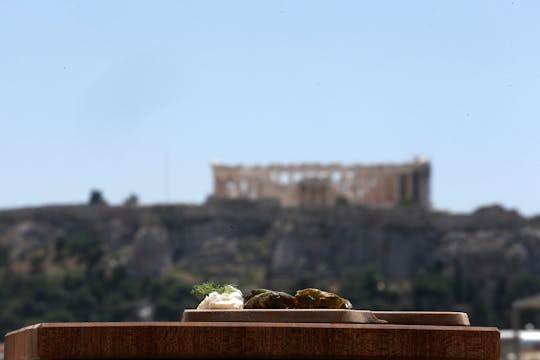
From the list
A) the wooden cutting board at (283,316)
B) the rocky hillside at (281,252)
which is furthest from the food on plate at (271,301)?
the rocky hillside at (281,252)

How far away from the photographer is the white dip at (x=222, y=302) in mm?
15477

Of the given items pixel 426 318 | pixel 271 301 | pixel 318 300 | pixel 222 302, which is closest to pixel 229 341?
pixel 222 302

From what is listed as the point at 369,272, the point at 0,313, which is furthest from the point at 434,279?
the point at 0,313

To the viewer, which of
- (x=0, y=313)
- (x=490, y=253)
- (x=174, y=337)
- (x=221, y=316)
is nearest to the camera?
(x=174, y=337)

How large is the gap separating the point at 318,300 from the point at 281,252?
16663 cm

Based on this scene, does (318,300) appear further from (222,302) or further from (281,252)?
(281,252)

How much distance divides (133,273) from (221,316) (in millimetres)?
168924

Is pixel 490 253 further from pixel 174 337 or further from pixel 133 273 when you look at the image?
pixel 174 337

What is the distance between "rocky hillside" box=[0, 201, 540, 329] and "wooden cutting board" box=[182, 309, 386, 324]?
509 feet

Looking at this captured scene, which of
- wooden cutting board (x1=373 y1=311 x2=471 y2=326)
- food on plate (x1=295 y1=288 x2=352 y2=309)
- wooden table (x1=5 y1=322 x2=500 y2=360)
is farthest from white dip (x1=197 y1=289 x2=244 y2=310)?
wooden cutting board (x1=373 y1=311 x2=471 y2=326)

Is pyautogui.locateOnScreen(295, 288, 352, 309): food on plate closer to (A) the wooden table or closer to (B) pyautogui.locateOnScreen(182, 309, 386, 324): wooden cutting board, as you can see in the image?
(B) pyautogui.locateOnScreen(182, 309, 386, 324): wooden cutting board

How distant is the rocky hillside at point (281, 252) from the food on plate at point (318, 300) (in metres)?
155

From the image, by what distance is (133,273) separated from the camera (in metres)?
183

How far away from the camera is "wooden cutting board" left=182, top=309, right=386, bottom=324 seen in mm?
14984
